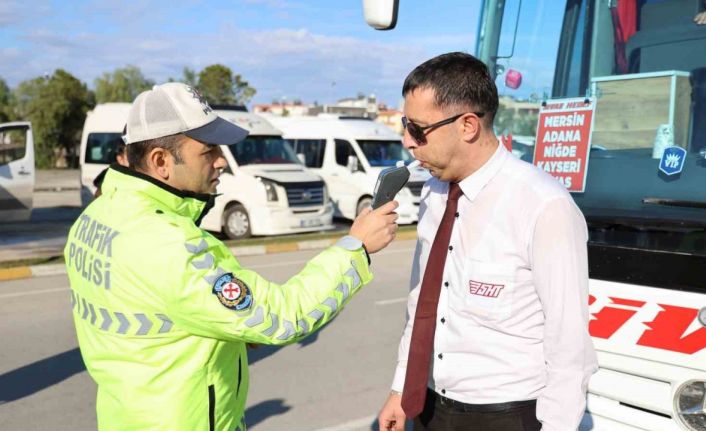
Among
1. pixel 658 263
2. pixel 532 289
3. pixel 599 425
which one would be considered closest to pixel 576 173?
pixel 658 263

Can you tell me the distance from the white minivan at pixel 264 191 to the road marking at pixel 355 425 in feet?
27.7

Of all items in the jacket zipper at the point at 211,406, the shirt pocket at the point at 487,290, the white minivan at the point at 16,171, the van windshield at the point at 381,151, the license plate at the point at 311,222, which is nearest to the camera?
the jacket zipper at the point at 211,406

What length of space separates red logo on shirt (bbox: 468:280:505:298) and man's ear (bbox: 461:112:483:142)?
0.44m

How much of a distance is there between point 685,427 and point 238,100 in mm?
51760

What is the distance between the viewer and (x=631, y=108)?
3.21m

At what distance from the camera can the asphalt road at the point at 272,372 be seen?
15.4 ft

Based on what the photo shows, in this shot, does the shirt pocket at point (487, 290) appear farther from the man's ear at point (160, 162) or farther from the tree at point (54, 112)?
the tree at point (54, 112)

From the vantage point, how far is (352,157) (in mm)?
15219

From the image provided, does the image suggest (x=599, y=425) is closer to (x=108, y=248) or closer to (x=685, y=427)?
(x=685, y=427)

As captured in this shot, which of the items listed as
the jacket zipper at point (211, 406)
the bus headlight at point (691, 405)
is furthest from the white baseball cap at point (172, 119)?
the bus headlight at point (691, 405)

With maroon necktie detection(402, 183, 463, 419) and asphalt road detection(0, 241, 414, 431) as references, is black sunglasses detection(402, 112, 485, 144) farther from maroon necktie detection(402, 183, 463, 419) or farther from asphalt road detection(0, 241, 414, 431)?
asphalt road detection(0, 241, 414, 431)

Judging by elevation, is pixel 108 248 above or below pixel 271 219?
above

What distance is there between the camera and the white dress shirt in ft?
6.39

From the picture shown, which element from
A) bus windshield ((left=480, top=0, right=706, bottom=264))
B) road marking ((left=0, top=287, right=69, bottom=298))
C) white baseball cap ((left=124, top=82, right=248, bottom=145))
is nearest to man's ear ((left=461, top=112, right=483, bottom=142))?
white baseball cap ((left=124, top=82, right=248, bottom=145))
